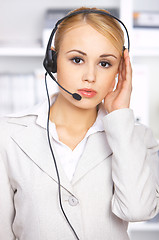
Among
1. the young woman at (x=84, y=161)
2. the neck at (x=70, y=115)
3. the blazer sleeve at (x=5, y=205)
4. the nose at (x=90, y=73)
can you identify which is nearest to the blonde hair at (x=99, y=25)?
the young woman at (x=84, y=161)

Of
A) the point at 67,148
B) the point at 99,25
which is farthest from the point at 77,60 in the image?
the point at 67,148

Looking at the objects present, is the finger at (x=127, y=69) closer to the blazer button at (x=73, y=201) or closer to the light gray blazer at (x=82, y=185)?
the light gray blazer at (x=82, y=185)

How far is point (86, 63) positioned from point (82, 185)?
41 cm

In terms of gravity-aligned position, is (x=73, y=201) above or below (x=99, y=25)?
below

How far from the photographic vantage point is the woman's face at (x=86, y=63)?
101 cm

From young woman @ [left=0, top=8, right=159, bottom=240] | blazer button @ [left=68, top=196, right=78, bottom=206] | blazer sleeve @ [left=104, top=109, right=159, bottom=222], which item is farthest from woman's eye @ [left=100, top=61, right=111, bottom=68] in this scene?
blazer button @ [left=68, top=196, right=78, bottom=206]

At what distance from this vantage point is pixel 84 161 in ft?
3.46

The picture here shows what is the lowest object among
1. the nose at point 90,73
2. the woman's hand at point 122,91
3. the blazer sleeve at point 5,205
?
the blazer sleeve at point 5,205

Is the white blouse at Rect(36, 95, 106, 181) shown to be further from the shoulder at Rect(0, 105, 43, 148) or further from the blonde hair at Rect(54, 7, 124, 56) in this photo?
the blonde hair at Rect(54, 7, 124, 56)

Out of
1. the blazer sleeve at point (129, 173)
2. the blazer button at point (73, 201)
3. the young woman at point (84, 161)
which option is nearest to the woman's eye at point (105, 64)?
the young woman at point (84, 161)

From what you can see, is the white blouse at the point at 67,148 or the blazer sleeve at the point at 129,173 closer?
the blazer sleeve at the point at 129,173

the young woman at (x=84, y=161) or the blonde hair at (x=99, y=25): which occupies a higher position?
the blonde hair at (x=99, y=25)

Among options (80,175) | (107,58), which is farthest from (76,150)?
(107,58)

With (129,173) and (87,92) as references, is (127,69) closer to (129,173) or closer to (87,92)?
(87,92)
